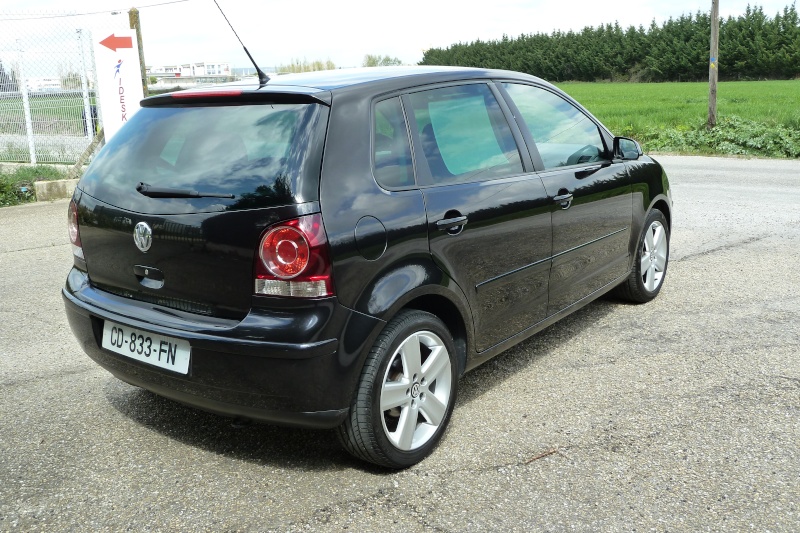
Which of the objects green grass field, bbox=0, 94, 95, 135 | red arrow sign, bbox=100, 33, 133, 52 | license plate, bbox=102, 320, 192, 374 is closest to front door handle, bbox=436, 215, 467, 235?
license plate, bbox=102, 320, 192, 374

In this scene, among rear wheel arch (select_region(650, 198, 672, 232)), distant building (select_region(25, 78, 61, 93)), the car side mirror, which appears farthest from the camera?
distant building (select_region(25, 78, 61, 93))

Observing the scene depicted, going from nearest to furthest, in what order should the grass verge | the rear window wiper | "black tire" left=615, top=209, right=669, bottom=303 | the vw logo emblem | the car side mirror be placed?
the rear window wiper
the vw logo emblem
the car side mirror
"black tire" left=615, top=209, right=669, bottom=303
the grass verge

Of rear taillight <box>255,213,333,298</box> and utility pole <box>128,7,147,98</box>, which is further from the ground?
utility pole <box>128,7,147,98</box>

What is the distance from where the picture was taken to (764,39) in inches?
2391

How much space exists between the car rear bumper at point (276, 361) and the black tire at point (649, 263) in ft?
9.96

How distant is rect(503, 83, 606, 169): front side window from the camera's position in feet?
14.4

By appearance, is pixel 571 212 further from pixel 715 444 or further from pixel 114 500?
pixel 114 500

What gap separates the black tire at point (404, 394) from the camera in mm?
3184

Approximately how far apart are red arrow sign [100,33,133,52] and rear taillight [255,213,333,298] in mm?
10242

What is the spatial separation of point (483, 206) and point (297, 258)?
114cm

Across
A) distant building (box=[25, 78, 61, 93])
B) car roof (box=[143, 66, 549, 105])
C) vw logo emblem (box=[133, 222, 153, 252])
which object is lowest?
vw logo emblem (box=[133, 222, 153, 252])

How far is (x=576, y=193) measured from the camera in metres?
4.53

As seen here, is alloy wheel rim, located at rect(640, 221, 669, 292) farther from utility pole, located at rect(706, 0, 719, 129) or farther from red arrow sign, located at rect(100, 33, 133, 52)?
utility pole, located at rect(706, 0, 719, 129)

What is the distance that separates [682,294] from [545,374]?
2.06 metres
